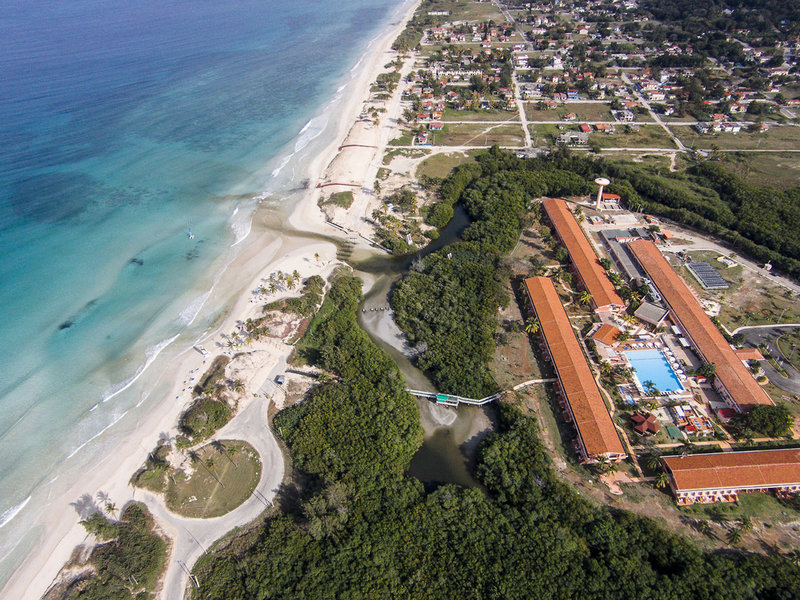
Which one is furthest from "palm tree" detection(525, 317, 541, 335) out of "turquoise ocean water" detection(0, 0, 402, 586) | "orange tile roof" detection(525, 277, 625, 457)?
"turquoise ocean water" detection(0, 0, 402, 586)

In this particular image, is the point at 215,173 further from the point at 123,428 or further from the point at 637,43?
the point at 637,43

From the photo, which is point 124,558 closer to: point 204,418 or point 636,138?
point 204,418

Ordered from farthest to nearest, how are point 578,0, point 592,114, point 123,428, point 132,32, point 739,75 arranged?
point 578,0 < point 132,32 < point 739,75 < point 592,114 < point 123,428

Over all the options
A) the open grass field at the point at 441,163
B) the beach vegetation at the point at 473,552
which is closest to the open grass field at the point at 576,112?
the open grass field at the point at 441,163

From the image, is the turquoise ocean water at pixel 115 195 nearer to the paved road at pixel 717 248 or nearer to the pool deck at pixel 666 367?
the pool deck at pixel 666 367

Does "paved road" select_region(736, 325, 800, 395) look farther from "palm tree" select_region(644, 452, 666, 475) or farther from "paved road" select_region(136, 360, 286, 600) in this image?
"paved road" select_region(136, 360, 286, 600)

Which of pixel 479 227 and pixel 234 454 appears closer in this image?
pixel 234 454

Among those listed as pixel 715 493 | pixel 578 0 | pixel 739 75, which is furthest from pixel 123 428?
pixel 578 0
